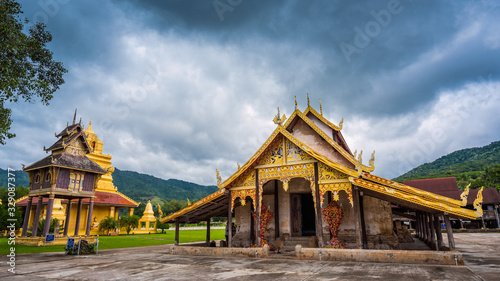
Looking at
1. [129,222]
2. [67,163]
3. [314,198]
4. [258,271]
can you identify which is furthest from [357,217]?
[129,222]

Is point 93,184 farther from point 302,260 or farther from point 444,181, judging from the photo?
point 444,181

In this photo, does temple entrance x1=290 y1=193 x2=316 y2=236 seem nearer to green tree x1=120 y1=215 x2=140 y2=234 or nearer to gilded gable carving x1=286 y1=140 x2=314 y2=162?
gilded gable carving x1=286 y1=140 x2=314 y2=162

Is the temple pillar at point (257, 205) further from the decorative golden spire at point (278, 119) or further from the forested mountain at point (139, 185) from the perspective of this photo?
the forested mountain at point (139, 185)

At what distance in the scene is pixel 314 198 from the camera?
1090cm

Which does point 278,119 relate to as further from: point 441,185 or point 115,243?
point 441,185

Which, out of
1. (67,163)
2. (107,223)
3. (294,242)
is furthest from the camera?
(107,223)

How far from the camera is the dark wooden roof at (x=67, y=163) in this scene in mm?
18380

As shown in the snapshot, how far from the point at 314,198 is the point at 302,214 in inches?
164

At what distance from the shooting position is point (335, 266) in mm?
8328

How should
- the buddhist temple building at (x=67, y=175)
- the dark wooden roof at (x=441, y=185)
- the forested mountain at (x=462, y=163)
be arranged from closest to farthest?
the buddhist temple building at (x=67, y=175) → the dark wooden roof at (x=441, y=185) → the forested mountain at (x=462, y=163)

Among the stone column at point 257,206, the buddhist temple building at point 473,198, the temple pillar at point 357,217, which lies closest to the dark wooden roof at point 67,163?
the stone column at point 257,206

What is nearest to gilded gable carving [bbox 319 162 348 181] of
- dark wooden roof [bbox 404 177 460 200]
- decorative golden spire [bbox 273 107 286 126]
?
decorative golden spire [bbox 273 107 286 126]

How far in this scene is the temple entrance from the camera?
13617 mm

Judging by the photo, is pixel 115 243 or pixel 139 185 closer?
pixel 115 243
